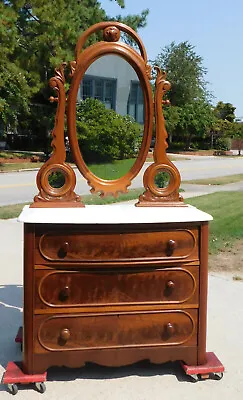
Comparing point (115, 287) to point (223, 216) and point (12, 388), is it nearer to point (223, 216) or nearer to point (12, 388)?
point (12, 388)

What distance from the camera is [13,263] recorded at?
5801 mm

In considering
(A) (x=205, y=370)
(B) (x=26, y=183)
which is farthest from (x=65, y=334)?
(B) (x=26, y=183)

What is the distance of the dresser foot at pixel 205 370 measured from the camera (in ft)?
10.2

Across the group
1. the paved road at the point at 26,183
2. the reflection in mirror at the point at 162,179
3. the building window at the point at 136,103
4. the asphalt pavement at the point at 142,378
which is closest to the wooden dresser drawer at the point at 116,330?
the asphalt pavement at the point at 142,378

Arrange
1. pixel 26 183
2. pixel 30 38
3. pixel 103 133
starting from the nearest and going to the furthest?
1. pixel 103 133
2. pixel 26 183
3. pixel 30 38

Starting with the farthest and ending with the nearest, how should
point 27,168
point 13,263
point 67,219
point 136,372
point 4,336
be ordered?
point 27,168 → point 13,263 → point 4,336 → point 136,372 → point 67,219

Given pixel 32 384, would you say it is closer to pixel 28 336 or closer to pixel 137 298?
pixel 28 336

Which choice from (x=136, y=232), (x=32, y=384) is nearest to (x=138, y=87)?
(x=136, y=232)

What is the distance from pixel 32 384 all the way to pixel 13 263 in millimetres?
2900

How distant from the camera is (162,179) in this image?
335 centimetres

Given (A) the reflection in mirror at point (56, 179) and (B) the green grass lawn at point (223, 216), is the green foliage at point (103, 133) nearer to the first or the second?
(A) the reflection in mirror at point (56, 179)

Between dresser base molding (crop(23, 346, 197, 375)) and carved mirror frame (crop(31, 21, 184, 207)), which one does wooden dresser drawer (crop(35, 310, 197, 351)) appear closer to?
dresser base molding (crop(23, 346, 197, 375))

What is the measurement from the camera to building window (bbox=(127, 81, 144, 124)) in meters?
3.39

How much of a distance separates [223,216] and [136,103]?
217 inches
